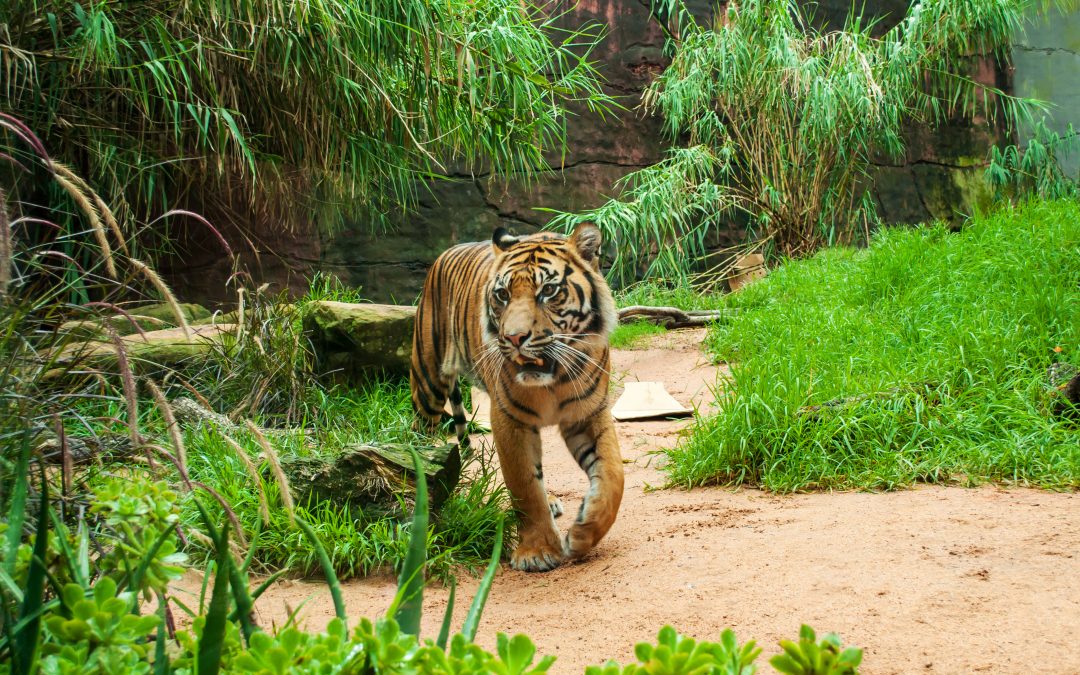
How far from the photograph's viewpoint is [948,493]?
12.1ft

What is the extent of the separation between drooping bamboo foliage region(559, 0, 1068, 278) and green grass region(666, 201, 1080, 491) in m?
2.91

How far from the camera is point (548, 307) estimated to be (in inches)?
140

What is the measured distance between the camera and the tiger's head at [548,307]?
3467mm

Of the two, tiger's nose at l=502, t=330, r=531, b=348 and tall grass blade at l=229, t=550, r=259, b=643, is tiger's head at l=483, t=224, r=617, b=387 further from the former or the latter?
tall grass blade at l=229, t=550, r=259, b=643

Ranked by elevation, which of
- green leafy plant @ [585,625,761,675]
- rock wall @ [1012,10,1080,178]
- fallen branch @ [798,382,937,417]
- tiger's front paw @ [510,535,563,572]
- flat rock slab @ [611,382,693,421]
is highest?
rock wall @ [1012,10,1080,178]

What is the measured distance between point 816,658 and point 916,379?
12.7ft

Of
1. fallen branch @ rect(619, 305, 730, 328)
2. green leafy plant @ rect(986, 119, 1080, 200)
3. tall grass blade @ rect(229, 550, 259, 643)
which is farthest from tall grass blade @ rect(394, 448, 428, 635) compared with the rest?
green leafy plant @ rect(986, 119, 1080, 200)

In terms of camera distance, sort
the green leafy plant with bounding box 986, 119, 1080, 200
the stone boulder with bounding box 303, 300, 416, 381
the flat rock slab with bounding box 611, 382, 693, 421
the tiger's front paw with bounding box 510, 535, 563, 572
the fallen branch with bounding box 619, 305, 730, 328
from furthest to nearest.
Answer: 1. the green leafy plant with bounding box 986, 119, 1080, 200
2. the fallen branch with bounding box 619, 305, 730, 328
3. the flat rock slab with bounding box 611, 382, 693, 421
4. the stone boulder with bounding box 303, 300, 416, 381
5. the tiger's front paw with bounding box 510, 535, 563, 572

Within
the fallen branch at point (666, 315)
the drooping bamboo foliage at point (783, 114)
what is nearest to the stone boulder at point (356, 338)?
the fallen branch at point (666, 315)

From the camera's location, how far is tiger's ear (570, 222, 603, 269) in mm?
3835

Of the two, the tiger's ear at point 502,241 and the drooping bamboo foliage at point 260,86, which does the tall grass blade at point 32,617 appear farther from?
the drooping bamboo foliage at point 260,86

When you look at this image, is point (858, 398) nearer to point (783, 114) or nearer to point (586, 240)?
point (586, 240)

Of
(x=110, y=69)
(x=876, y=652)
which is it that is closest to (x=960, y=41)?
(x=110, y=69)

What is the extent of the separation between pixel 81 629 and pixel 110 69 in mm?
4930
